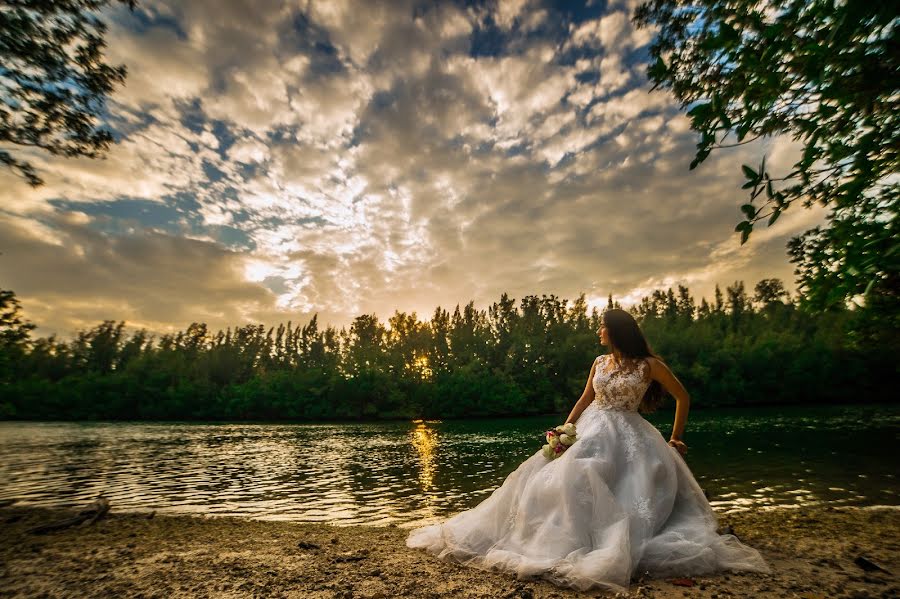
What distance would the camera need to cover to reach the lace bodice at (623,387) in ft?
→ 16.8

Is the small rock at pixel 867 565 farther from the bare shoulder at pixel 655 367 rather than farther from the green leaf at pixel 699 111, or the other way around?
the green leaf at pixel 699 111

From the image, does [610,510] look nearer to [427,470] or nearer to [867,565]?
[867,565]

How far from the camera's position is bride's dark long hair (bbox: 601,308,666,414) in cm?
522

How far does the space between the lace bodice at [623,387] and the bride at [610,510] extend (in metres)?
0.01

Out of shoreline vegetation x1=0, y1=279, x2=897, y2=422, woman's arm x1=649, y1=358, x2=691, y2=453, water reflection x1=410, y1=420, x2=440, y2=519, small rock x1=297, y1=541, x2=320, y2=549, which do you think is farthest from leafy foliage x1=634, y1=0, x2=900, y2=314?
shoreline vegetation x1=0, y1=279, x2=897, y2=422

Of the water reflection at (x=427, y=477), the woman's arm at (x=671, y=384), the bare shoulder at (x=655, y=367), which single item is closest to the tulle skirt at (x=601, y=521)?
the woman's arm at (x=671, y=384)

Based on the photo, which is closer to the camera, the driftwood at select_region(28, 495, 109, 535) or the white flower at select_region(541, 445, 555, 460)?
the white flower at select_region(541, 445, 555, 460)

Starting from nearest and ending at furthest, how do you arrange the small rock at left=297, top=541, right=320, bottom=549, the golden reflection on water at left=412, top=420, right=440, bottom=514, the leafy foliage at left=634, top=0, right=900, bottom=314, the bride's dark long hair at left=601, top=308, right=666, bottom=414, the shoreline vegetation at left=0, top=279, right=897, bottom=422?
the leafy foliage at left=634, top=0, right=900, bottom=314 < the bride's dark long hair at left=601, top=308, right=666, bottom=414 < the small rock at left=297, top=541, right=320, bottom=549 < the golden reflection on water at left=412, top=420, right=440, bottom=514 < the shoreline vegetation at left=0, top=279, right=897, bottom=422

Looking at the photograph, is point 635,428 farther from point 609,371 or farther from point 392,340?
point 392,340

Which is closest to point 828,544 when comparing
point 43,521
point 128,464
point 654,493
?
point 654,493

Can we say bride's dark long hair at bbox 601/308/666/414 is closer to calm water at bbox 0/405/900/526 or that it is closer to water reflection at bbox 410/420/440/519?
calm water at bbox 0/405/900/526

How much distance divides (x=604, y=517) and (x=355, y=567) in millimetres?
2915

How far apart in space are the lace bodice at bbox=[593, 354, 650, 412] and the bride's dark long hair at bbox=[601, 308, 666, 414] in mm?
132

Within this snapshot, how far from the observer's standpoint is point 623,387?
5152 millimetres
